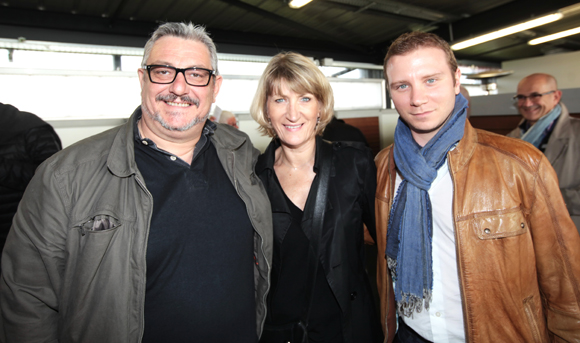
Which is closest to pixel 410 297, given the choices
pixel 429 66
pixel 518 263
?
pixel 518 263

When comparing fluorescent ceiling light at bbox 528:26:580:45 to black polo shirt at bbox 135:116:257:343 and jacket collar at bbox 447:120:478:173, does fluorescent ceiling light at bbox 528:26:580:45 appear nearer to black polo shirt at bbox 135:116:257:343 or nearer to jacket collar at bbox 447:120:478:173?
jacket collar at bbox 447:120:478:173

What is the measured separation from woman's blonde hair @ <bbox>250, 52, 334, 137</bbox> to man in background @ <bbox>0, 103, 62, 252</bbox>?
4.53 feet

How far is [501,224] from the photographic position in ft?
4.19

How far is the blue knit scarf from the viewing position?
1387mm

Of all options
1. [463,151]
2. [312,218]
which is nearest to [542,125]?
[463,151]

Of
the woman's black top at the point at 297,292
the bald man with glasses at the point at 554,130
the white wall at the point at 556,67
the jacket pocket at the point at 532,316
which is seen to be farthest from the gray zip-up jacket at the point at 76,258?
the white wall at the point at 556,67

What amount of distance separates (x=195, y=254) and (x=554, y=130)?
3.25 m

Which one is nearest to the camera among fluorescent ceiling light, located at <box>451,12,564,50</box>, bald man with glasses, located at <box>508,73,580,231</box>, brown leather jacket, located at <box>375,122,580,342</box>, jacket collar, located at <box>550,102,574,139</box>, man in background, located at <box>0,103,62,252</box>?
brown leather jacket, located at <box>375,122,580,342</box>

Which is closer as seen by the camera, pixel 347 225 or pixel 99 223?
pixel 99 223

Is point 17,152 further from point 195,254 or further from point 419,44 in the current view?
point 419,44

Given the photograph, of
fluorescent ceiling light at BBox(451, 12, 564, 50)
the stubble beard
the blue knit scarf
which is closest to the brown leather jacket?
the blue knit scarf

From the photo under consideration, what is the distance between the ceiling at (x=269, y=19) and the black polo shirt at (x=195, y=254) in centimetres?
362

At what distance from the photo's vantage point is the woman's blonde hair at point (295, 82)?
173 centimetres

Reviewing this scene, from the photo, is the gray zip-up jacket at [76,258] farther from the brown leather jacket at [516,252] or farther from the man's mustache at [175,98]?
the brown leather jacket at [516,252]
